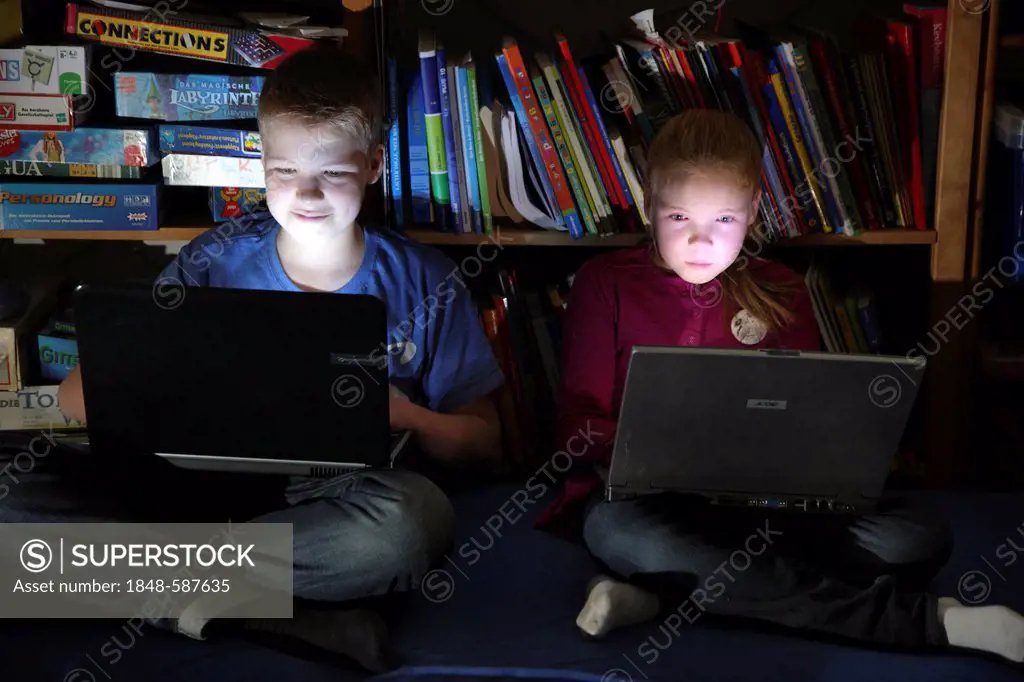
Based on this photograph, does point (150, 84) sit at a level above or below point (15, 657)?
above

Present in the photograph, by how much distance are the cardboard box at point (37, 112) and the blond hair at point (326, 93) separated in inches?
13.0

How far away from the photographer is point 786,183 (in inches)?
65.5

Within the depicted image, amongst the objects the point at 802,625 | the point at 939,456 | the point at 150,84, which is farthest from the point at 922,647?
the point at 150,84

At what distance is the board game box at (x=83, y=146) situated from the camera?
1.63 metres

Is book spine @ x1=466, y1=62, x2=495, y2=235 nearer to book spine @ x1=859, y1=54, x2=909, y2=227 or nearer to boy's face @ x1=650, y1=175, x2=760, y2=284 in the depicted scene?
boy's face @ x1=650, y1=175, x2=760, y2=284

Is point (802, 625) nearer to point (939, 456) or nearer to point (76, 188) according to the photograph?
point (939, 456)

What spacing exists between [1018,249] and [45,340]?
1.48 m

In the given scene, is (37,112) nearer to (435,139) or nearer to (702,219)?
(435,139)

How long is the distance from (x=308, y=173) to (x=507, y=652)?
63 cm

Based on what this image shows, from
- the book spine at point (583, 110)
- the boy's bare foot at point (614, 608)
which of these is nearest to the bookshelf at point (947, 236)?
the book spine at point (583, 110)

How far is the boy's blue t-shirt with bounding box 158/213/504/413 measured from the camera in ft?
5.00

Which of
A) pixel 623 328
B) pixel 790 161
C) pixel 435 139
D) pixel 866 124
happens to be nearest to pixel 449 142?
pixel 435 139

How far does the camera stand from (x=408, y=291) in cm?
154

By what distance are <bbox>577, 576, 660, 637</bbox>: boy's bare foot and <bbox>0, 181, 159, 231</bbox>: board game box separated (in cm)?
86
